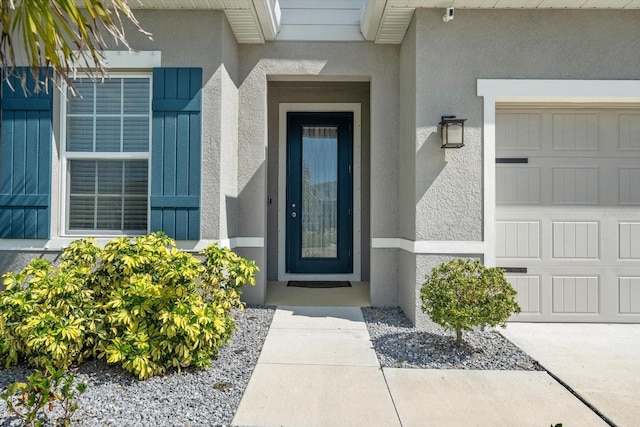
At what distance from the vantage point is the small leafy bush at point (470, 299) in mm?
3154

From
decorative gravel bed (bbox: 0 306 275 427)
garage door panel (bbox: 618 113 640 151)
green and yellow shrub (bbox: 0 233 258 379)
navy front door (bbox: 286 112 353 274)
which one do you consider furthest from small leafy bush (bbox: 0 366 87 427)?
garage door panel (bbox: 618 113 640 151)

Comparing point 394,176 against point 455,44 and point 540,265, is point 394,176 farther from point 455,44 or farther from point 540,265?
point 540,265

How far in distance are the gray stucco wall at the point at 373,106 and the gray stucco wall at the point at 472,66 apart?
722mm

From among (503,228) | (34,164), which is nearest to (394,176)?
(503,228)

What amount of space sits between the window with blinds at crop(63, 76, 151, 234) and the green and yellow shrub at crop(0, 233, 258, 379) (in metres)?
1.01

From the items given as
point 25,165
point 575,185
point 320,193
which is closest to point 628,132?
point 575,185

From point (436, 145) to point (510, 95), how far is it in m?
0.90

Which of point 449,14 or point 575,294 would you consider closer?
point 449,14

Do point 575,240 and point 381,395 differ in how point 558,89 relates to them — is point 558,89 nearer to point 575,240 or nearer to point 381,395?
point 575,240

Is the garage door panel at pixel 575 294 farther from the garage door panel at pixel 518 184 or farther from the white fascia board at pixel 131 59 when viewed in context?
the white fascia board at pixel 131 59

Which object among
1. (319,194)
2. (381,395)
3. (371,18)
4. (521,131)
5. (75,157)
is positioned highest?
(371,18)

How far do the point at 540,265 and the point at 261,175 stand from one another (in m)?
3.28

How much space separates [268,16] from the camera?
162 inches

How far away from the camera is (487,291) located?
3.25 meters
